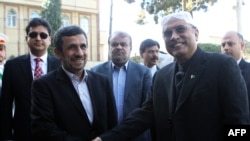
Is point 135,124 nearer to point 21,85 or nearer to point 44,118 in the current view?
point 44,118

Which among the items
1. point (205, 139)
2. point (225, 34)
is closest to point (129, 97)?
point (205, 139)

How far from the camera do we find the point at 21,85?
353 cm

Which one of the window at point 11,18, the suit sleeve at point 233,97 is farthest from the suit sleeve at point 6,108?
the window at point 11,18

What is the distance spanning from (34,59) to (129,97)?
121cm

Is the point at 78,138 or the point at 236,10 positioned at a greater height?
the point at 236,10

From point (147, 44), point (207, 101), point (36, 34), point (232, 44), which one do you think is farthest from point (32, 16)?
point (207, 101)

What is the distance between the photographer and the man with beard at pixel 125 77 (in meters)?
3.90

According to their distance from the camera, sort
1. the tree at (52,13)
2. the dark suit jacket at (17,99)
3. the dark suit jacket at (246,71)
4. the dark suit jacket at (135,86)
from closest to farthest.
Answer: the dark suit jacket at (17,99)
the dark suit jacket at (135,86)
the dark suit jacket at (246,71)
the tree at (52,13)

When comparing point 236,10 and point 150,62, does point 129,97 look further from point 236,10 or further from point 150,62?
point 236,10

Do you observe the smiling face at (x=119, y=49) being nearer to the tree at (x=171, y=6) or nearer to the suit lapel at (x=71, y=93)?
the suit lapel at (x=71, y=93)

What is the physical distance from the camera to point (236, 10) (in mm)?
17000

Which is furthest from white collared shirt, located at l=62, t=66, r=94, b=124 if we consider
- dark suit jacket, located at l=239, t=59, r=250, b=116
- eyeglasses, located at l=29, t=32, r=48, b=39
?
dark suit jacket, located at l=239, t=59, r=250, b=116

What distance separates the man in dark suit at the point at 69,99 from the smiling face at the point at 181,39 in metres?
0.76

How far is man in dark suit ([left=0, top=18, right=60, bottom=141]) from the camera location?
349cm
